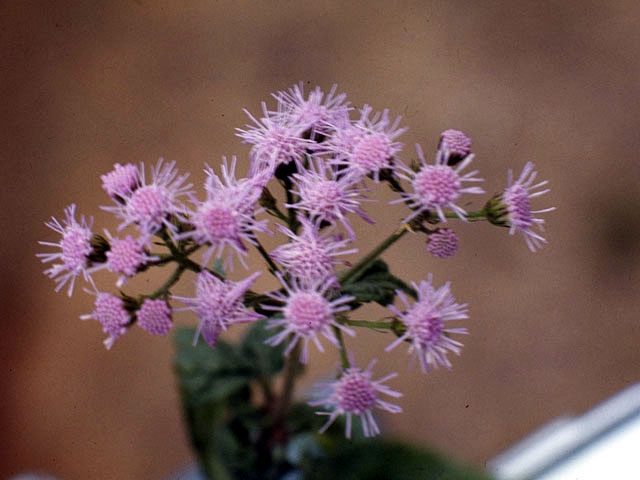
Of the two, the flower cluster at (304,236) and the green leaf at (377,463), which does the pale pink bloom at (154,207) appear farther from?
the green leaf at (377,463)

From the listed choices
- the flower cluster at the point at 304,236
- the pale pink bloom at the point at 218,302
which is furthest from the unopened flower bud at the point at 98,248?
the pale pink bloom at the point at 218,302

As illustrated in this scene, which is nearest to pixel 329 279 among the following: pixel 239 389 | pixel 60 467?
pixel 239 389

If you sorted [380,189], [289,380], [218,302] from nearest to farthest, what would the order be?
[218,302] → [289,380] → [380,189]

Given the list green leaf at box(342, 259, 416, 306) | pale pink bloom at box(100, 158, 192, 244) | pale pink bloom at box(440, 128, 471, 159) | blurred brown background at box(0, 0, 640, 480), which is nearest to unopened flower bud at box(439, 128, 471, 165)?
pale pink bloom at box(440, 128, 471, 159)

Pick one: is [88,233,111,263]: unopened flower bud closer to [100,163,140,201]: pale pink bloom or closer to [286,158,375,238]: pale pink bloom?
[100,163,140,201]: pale pink bloom

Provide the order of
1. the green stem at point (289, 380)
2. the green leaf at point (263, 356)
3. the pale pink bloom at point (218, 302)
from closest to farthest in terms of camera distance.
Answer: the pale pink bloom at point (218, 302) < the green stem at point (289, 380) < the green leaf at point (263, 356)

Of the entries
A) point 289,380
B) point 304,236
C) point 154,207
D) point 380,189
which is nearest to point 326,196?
point 304,236

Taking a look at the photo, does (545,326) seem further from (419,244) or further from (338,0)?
(338,0)

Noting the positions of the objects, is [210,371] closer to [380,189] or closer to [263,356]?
[263,356]
